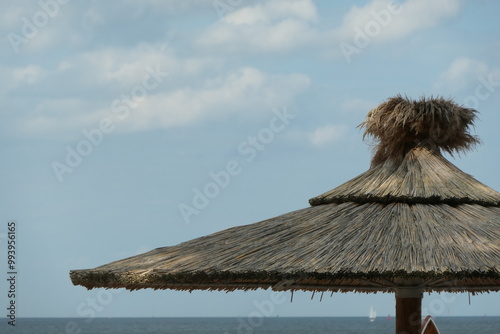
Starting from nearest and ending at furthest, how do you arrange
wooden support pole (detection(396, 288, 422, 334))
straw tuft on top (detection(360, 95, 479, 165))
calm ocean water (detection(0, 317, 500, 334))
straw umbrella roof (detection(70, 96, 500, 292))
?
straw umbrella roof (detection(70, 96, 500, 292)) → wooden support pole (detection(396, 288, 422, 334)) → straw tuft on top (detection(360, 95, 479, 165)) → calm ocean water (detection(0, 317, 500, 334))

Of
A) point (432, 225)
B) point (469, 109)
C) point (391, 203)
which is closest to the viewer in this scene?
point (432, 225)

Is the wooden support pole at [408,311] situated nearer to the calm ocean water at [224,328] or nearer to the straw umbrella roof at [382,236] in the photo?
the straw umbrella roof at [382,236]

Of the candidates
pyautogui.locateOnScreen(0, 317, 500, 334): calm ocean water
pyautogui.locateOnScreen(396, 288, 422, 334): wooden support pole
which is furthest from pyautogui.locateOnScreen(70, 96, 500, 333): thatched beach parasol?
pyautogui.locateOnScreen(0, 317, 500, 334): calm ocean water

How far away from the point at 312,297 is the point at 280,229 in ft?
2.64

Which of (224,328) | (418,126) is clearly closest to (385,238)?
(418,126)

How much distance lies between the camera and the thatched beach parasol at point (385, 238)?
4.85m

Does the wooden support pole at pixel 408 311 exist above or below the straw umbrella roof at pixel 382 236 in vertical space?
below

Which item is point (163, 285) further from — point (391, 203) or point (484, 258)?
point (484, 258)

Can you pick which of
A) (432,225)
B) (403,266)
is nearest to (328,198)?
(432,225)

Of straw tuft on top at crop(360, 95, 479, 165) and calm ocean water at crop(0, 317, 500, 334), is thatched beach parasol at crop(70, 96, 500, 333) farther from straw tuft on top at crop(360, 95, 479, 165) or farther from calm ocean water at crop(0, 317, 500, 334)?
calm ocean water at crop(0, 317, 500, 334)

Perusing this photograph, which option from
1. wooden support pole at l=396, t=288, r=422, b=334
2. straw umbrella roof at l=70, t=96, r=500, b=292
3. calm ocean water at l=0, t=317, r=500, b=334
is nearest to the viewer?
straw umbrella roof at l=70, t=96, r=500, b=292

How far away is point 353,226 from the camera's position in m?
5.31

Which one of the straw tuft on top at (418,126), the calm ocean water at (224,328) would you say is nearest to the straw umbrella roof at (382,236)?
the straw tuft on top at (418,126)

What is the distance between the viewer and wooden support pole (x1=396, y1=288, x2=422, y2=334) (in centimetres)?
573
